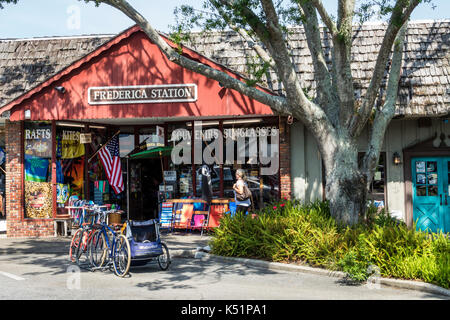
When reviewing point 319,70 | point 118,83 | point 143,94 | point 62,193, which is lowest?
point 62,193

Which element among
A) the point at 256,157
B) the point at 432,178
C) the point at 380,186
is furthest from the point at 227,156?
the point at 432,178

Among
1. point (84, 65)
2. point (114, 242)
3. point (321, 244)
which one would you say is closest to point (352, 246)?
point (321, 244)

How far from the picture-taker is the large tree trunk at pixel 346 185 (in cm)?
1045

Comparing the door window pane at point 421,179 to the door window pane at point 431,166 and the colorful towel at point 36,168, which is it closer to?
the door window pane at point 431,166

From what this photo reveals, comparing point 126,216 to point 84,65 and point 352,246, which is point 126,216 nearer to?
point 84,65

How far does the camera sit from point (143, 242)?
377 inches

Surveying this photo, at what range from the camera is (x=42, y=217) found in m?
15.4

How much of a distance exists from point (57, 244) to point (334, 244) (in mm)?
7587

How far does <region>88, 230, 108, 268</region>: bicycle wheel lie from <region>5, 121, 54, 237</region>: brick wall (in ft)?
18.8

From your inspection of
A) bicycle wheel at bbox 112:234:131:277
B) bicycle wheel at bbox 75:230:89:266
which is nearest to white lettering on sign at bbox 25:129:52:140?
bicycle wheel at bbox 75:230:89:266

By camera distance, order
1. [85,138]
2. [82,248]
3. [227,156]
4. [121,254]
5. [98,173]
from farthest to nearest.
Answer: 1. [98,173]
2. [85,138]
3. [227,156]
4. [82,248]
5. [121,254]

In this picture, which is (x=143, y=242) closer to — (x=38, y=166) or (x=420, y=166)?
(x=38, y=166)

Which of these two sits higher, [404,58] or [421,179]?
[404,58]
